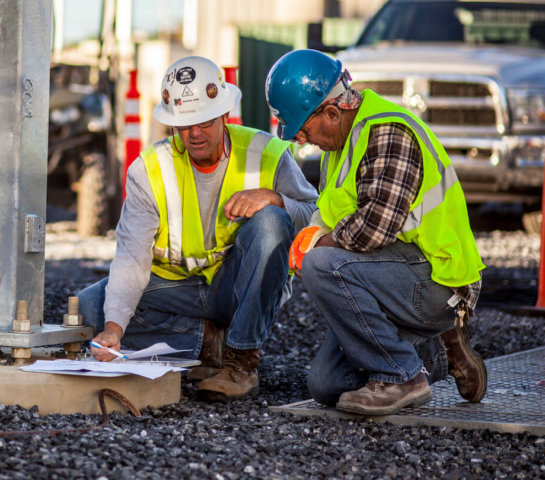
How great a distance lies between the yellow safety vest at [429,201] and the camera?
3955 millimetres

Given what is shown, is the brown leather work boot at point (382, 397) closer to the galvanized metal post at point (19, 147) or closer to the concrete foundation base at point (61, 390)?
the concrete foundation base at point (61, 390)

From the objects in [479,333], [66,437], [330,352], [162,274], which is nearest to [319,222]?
[330,352]

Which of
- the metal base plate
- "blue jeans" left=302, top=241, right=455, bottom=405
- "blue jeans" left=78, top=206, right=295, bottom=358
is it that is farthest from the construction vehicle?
"blue jeans" left=302, top=241, right=455, bottom=405

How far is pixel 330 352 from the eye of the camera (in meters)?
4.36

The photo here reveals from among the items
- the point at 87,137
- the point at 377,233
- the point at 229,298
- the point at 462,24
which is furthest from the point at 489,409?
the point at 87,137

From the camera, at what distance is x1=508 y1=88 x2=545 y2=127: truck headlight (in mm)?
10125

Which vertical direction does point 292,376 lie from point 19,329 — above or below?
below

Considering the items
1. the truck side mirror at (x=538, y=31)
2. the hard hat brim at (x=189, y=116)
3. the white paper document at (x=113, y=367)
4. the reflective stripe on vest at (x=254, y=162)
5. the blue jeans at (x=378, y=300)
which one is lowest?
the white paper document at (x=113, y=367)

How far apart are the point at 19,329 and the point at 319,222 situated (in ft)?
4.00

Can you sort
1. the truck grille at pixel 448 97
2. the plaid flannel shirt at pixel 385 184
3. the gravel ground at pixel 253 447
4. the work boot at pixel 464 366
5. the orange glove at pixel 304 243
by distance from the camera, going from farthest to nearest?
1. the truck grille at pixel 448 97
2. the work boot at pixel 464 366
3. the orange glove at pixel 304 243
4. the plaid flannel shirt at pixel 385 184
5. the gravel ground at pixel 253 447

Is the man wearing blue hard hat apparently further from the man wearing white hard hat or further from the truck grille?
the truck grille

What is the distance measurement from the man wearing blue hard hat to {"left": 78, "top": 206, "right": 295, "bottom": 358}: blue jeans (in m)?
0.34

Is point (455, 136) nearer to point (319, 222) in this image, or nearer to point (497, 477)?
point (319, 222)

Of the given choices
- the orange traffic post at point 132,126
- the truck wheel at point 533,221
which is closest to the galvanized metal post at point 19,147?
the orange traffic post at point 132,126
